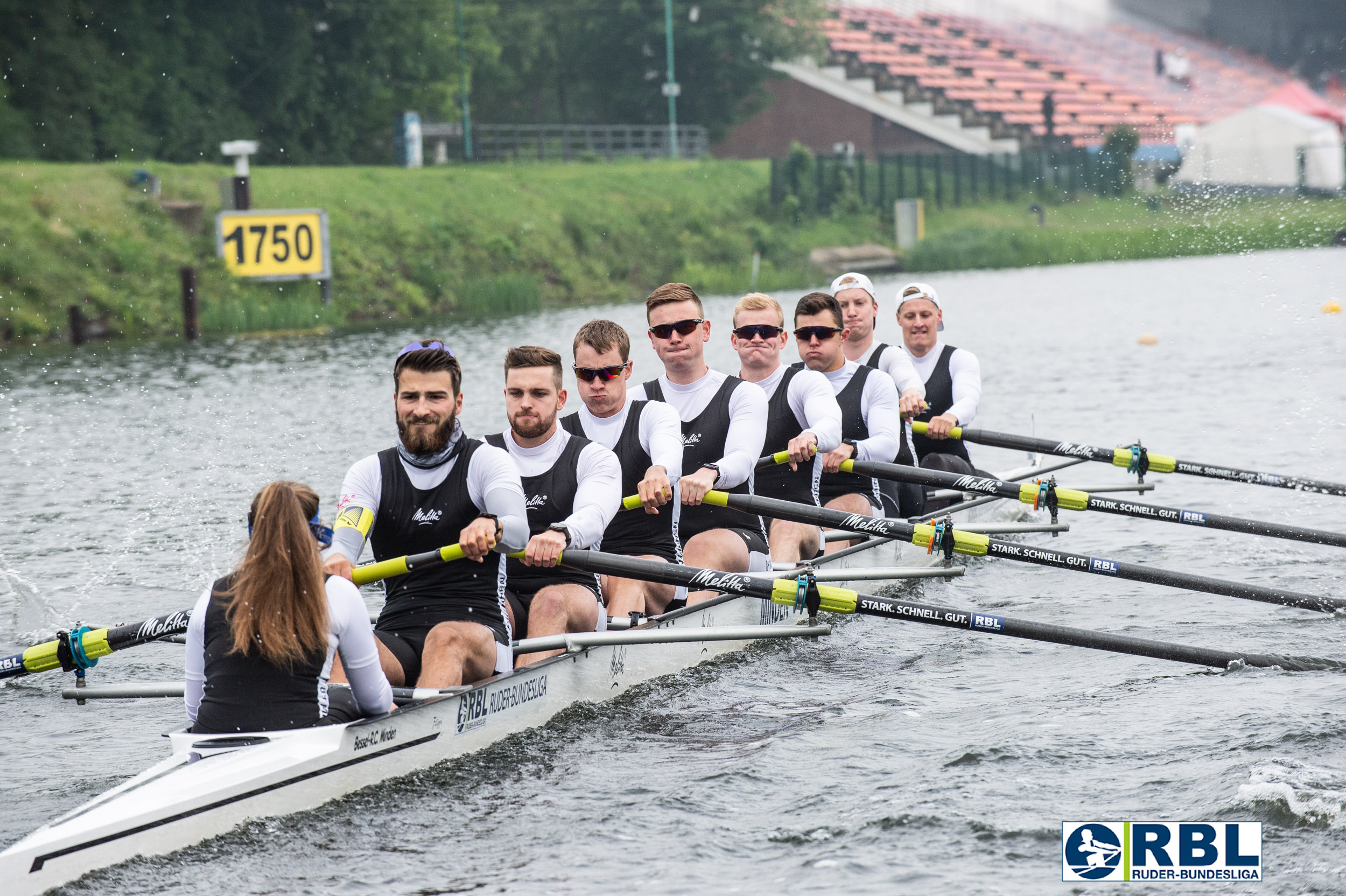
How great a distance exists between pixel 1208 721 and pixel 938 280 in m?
32.6

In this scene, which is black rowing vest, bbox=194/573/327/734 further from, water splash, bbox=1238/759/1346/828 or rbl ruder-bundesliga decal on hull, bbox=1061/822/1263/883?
water splash, bbox=1238/759/1346/828

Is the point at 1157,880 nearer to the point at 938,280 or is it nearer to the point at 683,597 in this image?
the point at 683,597

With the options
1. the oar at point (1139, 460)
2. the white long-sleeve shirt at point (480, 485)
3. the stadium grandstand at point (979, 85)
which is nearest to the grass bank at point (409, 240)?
the stadium grandstand at point (979, 85)

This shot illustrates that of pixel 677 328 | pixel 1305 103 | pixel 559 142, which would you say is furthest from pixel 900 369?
pixel 1305 103

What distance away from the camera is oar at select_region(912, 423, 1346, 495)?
9289mm

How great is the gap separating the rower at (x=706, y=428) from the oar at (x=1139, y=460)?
2.47 meters

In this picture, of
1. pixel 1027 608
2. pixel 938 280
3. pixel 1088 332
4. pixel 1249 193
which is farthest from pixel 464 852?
pixel 1249 193

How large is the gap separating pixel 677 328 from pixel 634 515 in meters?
0.93

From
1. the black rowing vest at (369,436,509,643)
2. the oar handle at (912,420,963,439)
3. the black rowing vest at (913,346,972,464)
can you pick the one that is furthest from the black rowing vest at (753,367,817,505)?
the black rowing vest at (369,436,509,643)

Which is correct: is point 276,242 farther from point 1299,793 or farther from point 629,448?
point 1299,793

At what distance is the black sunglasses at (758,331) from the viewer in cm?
791

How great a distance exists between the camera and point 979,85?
2201 inches

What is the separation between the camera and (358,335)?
1030 inches

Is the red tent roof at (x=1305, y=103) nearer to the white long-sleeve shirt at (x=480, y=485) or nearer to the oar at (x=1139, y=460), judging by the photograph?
the oar at (x=1139, y=460)
